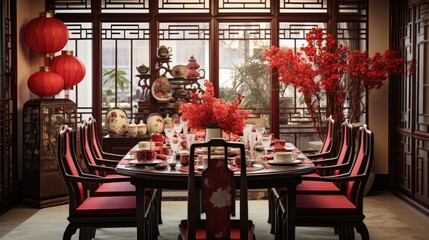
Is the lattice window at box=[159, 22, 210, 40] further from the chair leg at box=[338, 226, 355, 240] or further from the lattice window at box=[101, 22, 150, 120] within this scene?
the chair leg at box=[338, 226, 355, 240]

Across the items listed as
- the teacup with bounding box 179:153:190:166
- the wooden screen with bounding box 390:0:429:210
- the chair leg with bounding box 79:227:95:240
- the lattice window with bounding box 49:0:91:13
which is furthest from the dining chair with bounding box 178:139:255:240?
the lattice window with bounding box 49:0:91:13

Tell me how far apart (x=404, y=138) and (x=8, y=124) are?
4.15 m

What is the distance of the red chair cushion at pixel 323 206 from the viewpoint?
4336 mm

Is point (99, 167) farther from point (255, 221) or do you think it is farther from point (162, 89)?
point (162, 89)

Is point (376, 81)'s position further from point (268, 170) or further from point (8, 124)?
point (8, 124)

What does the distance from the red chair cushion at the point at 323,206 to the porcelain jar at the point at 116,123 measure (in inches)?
123

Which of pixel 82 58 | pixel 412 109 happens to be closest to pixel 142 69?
pixel 82 58

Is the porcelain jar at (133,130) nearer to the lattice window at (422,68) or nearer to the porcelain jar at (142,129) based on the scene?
the porcelain jar at (142,129)

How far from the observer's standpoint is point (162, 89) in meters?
7.53

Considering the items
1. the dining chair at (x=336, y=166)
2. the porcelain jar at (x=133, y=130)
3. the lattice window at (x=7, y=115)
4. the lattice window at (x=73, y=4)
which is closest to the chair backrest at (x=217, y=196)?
the dining chair at (x=336, y=166)

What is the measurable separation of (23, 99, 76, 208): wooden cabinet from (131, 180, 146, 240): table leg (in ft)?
9.26

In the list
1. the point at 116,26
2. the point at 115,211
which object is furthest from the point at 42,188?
the point at 115,211

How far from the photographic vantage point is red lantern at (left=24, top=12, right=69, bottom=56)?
22.7 feet

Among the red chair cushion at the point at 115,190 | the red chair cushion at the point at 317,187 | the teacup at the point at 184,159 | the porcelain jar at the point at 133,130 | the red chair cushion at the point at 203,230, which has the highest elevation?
the porcelain jar at the point at 133,130
